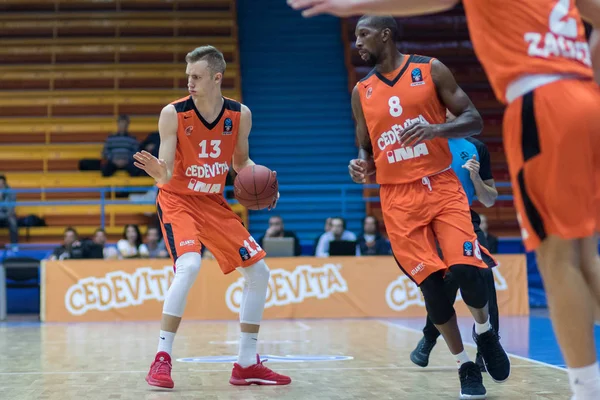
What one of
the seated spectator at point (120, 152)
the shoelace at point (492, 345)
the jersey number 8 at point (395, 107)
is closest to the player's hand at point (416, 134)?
the jersey number 8 at point (395, 107)

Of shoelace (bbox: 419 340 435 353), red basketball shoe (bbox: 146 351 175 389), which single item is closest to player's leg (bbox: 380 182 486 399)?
shoelace (bbox: 419 340 435 353)

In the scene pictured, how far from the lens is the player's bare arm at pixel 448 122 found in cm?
427

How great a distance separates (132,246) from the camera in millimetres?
12836

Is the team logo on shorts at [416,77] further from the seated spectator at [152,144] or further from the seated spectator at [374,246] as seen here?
the seated spectator at [152,144]

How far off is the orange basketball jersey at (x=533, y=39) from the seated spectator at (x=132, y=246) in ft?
33.2

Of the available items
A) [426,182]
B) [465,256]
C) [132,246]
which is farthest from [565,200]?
[132,246]

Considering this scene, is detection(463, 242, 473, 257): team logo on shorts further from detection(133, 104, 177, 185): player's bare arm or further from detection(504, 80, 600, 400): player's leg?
detection(133, 104, 177, 185): player's bare arm

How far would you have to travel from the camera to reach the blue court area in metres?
6.71

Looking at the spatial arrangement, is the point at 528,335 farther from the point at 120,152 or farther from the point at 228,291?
the point at 120,152

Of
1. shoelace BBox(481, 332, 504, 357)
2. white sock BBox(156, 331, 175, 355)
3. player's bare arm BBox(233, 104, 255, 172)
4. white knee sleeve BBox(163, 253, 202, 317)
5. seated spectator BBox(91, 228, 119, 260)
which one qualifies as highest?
player's bare arm BBox(233, 104, 255, 172)

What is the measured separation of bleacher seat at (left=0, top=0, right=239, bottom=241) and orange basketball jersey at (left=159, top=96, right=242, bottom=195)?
10.3 metres

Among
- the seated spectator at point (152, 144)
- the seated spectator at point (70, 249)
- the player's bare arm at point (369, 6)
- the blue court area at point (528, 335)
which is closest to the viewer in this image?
the player's bare arm at point (369, 6)

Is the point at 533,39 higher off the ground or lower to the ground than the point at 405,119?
higher

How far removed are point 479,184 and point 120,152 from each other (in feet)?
34.4
